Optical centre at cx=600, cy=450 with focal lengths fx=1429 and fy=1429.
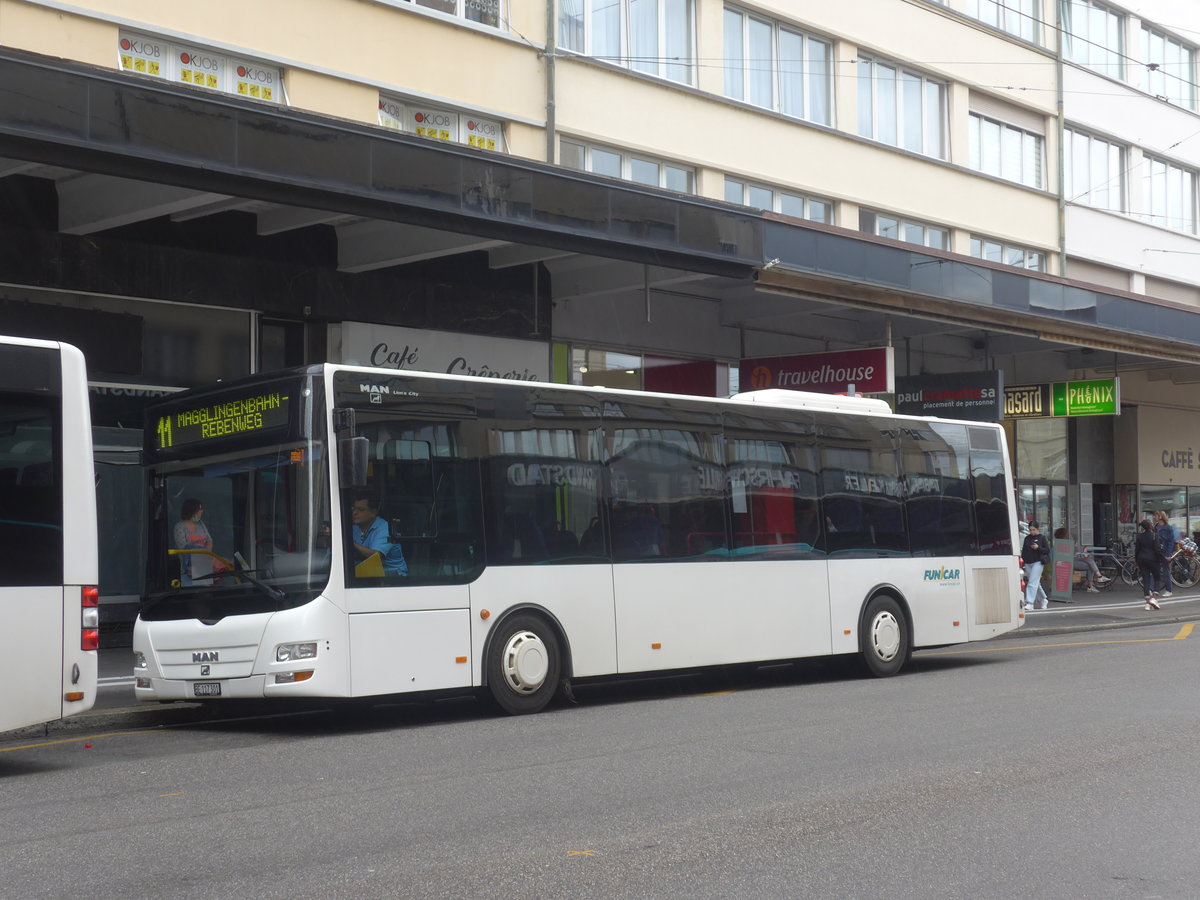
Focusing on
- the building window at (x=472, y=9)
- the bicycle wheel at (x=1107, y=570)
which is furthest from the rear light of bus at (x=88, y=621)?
the bicycle wheel at (x=1107, y=570)

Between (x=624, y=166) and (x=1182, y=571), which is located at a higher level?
(x=624, y=166)

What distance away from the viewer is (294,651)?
10414 mm

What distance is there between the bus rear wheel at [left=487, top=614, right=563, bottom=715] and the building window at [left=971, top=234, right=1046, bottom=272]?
20.3 meters

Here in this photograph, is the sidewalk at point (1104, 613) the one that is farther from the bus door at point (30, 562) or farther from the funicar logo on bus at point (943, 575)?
the bus door at point (30, 562)

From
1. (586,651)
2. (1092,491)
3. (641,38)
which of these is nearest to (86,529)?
(586,651)

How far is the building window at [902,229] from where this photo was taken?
27.4 meters

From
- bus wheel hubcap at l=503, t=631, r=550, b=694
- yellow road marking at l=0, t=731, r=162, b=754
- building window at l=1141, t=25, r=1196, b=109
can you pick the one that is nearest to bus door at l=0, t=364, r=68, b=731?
yellow road marking at l=0, t=731, r=162, b=754

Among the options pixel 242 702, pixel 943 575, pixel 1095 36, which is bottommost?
pixel 242 702

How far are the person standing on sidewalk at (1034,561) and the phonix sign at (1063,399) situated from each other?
3.05 meters

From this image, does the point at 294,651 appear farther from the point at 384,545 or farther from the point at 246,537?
the point at 384,545

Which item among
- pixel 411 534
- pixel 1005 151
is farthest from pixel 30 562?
pixel 1005 151

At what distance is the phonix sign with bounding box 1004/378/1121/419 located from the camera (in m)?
28.2

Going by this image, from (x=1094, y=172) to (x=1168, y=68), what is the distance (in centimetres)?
550

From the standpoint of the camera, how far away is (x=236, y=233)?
17203 millimetres
